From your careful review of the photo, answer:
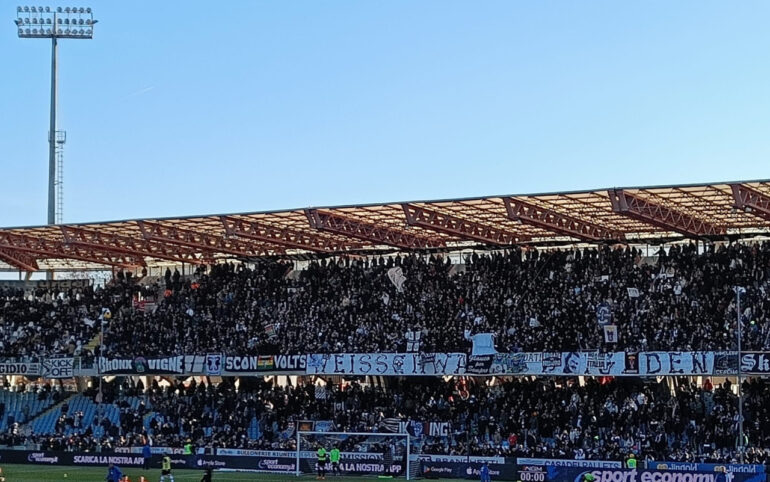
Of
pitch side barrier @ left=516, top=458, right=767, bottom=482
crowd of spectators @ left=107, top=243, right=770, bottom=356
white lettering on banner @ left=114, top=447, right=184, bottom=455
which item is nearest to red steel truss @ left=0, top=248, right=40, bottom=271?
crowd of spectators @ left=107, top=243, right=770, bottom=356

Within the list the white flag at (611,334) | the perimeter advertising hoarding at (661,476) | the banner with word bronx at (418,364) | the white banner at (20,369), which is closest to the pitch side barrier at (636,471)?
the perimeter advertising hoarding at (661,476)

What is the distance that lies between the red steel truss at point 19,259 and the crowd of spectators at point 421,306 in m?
1.66

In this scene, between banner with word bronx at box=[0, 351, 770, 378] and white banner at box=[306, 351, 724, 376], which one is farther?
white banner at box=[306, 351, 724, 376]

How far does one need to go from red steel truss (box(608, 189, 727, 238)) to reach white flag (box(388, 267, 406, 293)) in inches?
578

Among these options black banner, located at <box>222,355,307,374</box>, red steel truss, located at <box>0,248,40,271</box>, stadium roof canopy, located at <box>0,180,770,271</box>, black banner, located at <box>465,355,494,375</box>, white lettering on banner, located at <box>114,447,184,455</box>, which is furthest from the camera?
red steel truss, located at <box>0,248,40,271</box>

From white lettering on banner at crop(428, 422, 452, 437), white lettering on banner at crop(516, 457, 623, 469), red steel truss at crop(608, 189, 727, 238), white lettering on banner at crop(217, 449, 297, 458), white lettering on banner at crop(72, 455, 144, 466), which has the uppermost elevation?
red steel truss at crop(608, 189, 727, 238)

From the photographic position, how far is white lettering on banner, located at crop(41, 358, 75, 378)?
65.3m

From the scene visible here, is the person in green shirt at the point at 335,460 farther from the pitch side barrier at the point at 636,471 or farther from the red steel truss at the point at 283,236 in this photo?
the red steel truss at the point at 283,236

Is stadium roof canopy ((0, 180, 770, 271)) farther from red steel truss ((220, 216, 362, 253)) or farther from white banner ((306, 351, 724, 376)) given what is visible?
white banner ((306, 351, 724, 376))

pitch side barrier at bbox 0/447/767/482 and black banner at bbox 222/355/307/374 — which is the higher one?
black banner at bbox 222/355/307/374

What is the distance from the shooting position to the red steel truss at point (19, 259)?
6912 centimetres

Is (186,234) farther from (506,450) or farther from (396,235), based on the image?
(506,450)

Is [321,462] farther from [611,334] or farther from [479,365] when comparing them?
[611,334]

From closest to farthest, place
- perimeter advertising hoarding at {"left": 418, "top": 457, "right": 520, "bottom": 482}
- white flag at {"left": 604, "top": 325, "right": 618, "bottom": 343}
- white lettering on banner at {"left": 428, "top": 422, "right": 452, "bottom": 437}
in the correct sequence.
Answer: perimeter advertising hoarding at {"left": 418, "top": 457, "right": 520, "bottom": 482}
white flag at {"left": 604, "top": 325, "right": 618, "bottom": 343}
white lettering on banner at {"left": 428, "top": 422, "right": 452, "bottom": 437}
